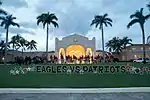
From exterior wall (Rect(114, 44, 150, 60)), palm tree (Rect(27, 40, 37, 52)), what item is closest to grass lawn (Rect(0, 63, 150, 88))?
exterior wall (Rect(114, 44, 150, 60))

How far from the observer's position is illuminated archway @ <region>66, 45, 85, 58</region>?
175ft

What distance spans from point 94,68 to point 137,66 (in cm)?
324

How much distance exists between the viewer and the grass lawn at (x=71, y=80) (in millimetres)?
15492

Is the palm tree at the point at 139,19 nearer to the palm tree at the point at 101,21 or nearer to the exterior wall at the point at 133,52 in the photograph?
the palm tree at the point at 101,21

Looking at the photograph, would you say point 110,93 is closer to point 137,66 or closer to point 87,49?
point 137,66

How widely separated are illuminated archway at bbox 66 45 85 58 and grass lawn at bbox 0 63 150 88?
34.9m

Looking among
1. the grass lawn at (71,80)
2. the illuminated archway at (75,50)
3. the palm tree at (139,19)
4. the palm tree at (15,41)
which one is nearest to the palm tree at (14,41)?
the palm tree at (15,41)

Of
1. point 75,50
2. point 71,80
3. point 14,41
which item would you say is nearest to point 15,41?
point 14,41

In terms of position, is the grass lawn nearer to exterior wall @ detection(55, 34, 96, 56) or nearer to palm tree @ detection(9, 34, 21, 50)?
exterior wall @ detection(55, 34, 96, 56)

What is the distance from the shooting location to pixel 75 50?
179 ft

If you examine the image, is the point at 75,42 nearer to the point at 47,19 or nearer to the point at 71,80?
the point at 47,19

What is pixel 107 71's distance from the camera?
59.8 ft

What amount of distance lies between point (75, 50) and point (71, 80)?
3778cm

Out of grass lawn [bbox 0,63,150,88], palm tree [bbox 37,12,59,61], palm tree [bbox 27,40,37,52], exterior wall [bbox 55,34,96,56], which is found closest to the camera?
grass lawn [bbox 0,63,150,88]
